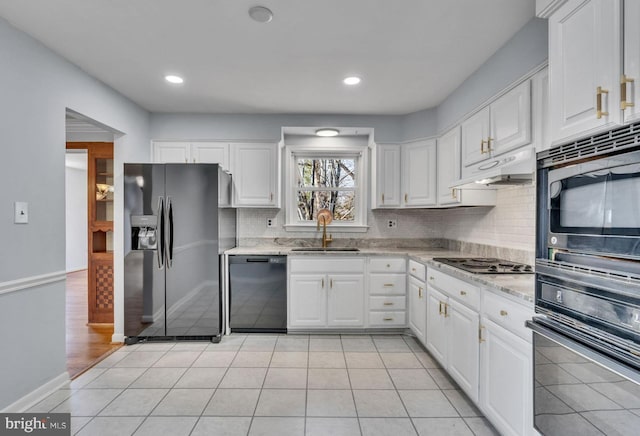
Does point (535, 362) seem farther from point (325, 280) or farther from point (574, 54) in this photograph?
point (325, 280)

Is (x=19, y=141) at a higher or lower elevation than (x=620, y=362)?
higher

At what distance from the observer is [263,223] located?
4145 mm

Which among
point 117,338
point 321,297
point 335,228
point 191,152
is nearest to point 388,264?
point 321,297

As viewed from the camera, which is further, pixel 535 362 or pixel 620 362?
pixel 535 362

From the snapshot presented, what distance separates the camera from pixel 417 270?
3197mm

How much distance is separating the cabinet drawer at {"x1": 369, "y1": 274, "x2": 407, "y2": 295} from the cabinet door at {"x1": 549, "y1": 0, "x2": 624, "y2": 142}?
2.30m

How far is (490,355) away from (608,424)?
758 mm

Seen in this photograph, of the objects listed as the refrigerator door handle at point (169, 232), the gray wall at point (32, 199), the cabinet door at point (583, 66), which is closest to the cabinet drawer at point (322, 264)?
the refrigerator door handle at point (169, 232)

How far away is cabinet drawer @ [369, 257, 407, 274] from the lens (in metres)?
3.51

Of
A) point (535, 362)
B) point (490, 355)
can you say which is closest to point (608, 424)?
point (535, 362)

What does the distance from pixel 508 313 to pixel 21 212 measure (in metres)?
3.02

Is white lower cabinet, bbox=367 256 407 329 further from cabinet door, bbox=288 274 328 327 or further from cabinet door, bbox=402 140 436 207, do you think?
cabinet door, bbox=402 140 436 207

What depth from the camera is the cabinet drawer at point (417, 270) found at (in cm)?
304

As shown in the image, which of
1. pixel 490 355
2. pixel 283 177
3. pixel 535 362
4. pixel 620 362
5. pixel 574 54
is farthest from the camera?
pixel 283 177
